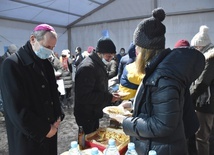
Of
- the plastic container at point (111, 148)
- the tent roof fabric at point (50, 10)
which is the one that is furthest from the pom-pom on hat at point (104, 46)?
the tent roof fabric at point (50, 10)

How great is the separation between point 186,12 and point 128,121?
820 centimetres

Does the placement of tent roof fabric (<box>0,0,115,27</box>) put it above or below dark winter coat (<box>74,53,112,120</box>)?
above

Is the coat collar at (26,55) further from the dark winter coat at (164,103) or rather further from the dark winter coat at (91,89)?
the dark winter coat at (164,103)

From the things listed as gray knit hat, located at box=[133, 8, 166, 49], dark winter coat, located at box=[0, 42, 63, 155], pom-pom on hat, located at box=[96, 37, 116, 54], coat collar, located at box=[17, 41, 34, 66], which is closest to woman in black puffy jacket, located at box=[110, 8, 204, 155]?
gray knit hat, located at box=[133, 8, 166, 49]

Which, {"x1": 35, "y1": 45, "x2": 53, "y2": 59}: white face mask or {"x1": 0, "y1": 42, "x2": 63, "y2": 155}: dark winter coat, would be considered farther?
{"x1": 35, "y1": 45, "x2": 53, "y2": 59}: white face mask

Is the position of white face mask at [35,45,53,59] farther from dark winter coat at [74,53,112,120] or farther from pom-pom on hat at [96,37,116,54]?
pom-pom on hat at [96,37,116,54]

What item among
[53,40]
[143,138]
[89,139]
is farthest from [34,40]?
[143,138]

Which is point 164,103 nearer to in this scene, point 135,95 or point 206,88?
point 135,95

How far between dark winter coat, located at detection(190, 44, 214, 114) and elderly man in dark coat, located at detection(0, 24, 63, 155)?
4.77 ft

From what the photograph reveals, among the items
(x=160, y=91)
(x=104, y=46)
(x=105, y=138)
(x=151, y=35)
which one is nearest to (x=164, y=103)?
(x=160, y=91)

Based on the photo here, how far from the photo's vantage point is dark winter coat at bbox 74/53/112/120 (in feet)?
6.06

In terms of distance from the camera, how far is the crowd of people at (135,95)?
0.94 meters

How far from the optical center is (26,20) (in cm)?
870

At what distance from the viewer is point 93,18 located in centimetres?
1034
